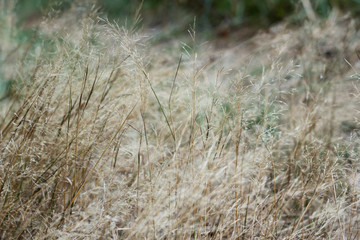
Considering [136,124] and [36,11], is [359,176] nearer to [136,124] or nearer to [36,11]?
[136,124]

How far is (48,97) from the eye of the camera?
145 centimetres

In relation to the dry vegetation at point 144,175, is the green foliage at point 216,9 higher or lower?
higher

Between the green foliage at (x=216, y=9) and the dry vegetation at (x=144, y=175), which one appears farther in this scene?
the green foliage at (x=216, y=9)

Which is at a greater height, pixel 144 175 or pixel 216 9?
pixel 216 9

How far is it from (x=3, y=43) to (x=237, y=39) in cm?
236

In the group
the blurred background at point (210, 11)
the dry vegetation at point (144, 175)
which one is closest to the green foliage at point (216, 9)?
the blurred background at point (210, 11)

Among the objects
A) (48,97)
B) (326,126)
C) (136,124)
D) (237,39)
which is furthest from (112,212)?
(237,39)

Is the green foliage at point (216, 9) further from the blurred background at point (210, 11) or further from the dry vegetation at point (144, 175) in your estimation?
the dry vegetation at point (144, 175)

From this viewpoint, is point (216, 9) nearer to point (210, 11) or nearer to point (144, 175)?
point (210, 11)

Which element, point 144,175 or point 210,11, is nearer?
point 144,175

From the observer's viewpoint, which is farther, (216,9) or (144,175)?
(216,9)

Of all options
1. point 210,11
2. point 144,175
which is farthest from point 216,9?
point 144,175

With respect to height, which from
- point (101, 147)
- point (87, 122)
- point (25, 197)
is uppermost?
point (87, 122)

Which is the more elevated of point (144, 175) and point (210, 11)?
point (210, 11)
